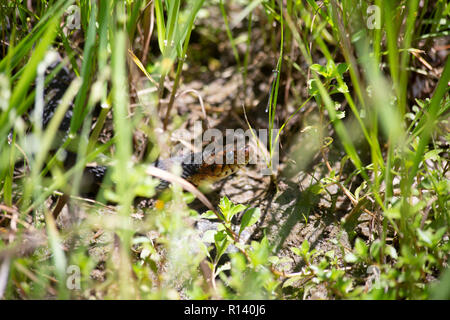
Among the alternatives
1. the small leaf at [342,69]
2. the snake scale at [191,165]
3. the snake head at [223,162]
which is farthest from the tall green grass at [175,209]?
the snake head at [223,162]

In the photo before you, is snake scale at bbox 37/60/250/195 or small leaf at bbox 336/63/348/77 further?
snake scale at bbox 37/60/250/195

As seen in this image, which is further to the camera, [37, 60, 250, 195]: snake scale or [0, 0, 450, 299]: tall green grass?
[37, 60, 250, 195]: snake scale

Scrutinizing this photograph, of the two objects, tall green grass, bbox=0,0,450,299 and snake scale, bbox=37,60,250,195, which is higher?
snake scale, bbox=37,60,250,195

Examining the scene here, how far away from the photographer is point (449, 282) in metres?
1.18

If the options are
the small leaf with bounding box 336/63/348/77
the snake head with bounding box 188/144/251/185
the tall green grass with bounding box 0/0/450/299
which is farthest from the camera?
the snake head with bounding box 188/144/251/185

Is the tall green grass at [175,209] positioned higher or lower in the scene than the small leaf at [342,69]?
lower

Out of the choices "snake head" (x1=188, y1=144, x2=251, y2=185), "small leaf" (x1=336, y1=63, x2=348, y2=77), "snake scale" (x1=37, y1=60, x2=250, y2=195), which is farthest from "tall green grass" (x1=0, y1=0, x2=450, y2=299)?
"snake head" (x1=188, y1=144, x2=251, y2=185)

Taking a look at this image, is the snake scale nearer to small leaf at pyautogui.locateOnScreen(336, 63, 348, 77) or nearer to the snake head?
the snake head

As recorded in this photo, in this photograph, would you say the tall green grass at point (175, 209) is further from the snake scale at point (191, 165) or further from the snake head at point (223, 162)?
the snake head at point (223, 162)

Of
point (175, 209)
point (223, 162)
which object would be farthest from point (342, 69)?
point (223, 162)

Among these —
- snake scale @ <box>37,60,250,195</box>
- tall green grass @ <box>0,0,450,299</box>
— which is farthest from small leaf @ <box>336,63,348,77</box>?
snake scale @ <box>37,60,250,195</box>

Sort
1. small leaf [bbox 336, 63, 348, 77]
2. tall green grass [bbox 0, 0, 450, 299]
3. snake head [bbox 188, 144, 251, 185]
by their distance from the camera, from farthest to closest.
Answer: snake head [bbox 188, 144, 251, 185] < small leaf [bbox 336, 63, 348, 77] < tall green grass [bbox 0, 0, 450, 299]
